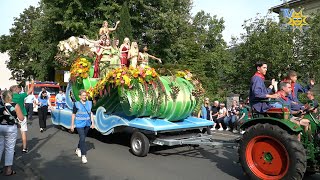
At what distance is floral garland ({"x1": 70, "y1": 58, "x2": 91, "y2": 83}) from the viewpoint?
11039 mm

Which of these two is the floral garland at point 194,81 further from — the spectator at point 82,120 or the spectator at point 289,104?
the spectator at point 289,104

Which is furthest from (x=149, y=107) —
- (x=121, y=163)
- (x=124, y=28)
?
(x=124, y=28)

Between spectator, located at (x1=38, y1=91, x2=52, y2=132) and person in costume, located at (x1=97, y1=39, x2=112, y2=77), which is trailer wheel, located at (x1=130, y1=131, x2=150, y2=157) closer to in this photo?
person in costume, located at (x1=97, y1=39, x2=112, y2=77)

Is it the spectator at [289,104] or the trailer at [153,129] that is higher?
the spectator at [289,104]

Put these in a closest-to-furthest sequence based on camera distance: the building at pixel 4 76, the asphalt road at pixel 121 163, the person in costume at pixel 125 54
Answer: the asphalt road at pixel 121 163
the person in costume at pixel 125 54
the building at pixel 4 76

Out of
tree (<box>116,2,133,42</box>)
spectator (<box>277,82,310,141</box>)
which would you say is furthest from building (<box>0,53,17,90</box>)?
spectator (<box>277,82,310,141</box>)

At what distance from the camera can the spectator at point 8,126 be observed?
21.2 ft

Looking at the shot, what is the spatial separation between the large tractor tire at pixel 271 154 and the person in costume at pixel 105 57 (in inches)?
261

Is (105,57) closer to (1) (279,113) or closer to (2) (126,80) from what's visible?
(2) (126,80)

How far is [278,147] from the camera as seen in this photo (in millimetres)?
5730

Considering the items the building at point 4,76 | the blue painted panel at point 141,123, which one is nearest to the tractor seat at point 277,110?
the blue painted panel at point 141,123

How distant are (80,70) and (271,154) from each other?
6.98m

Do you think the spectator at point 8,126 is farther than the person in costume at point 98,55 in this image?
No

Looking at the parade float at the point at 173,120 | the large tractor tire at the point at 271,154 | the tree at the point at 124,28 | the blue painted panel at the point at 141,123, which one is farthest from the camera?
the tree at the point at 124,28
